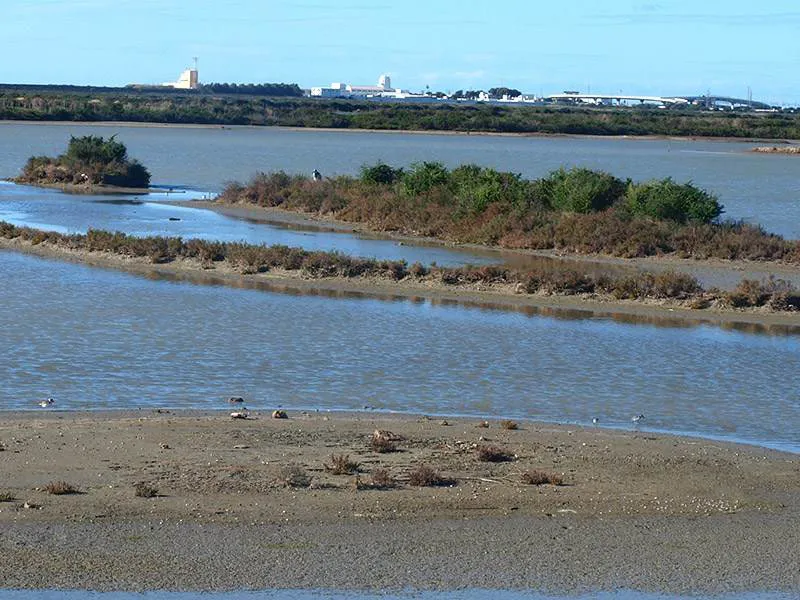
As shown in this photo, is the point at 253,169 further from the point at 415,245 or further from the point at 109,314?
the point at 109,314

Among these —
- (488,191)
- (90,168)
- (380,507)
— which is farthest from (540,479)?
(90,168)

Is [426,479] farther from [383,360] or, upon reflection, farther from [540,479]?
[383,360]

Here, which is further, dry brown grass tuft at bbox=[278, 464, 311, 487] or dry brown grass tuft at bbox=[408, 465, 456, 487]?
dry brown grass tuft at bbox=[408, 465, 456, 487]

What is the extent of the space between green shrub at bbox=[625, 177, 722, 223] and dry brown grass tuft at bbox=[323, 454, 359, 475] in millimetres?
25623

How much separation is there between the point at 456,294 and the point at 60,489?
1670 cm

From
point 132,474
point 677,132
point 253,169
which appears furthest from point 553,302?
point 677,132

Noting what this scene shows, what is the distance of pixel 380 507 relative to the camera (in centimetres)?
1248

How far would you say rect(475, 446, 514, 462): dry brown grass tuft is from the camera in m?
14.2

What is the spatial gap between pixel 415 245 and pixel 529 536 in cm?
2624

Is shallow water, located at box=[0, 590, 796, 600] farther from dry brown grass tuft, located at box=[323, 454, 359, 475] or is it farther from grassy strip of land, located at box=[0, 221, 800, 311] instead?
grassy strip of land, located at box=[0, 221, 800, 311]

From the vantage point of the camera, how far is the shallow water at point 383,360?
17734mm

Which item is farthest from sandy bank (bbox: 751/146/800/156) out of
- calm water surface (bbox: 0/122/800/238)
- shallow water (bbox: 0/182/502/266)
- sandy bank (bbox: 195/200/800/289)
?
sandy bank (bbox: 195/200/800/289)

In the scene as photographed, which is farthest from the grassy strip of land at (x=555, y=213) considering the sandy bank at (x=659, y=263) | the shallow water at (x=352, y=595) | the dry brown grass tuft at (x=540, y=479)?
the shallow water at (x=352, y=595)

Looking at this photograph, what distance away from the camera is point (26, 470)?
515 inches
